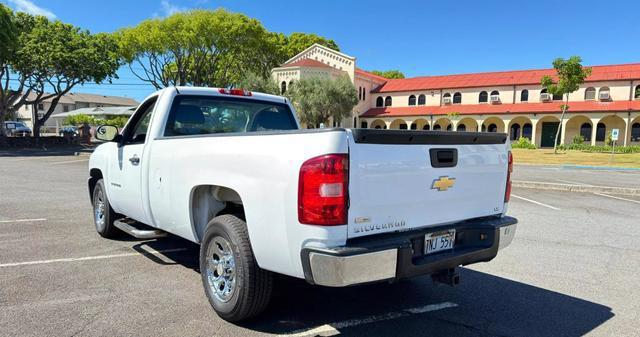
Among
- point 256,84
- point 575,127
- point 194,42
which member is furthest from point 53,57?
point 575,127

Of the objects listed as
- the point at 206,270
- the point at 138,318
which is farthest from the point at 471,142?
the point at 138,318

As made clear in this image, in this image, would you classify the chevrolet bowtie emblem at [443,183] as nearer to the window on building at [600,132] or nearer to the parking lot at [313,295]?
the parking lot at [313,295]

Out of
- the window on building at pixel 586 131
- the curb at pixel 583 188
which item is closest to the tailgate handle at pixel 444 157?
the curb at pixel 583 188

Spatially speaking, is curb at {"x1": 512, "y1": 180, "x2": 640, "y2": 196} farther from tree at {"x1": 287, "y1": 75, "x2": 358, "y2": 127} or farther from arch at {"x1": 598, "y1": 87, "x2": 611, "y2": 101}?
arch at {"x1": 598, "y1": 87, "x2": 611, "y2": 101}

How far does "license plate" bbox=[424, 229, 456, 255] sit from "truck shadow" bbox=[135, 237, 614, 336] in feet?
2.22

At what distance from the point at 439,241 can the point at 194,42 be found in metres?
34.6

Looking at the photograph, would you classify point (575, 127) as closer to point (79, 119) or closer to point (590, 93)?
point (590, 93)

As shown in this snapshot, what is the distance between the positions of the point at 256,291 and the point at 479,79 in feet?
166

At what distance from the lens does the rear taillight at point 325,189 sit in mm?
2627

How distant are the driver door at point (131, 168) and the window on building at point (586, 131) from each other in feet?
154

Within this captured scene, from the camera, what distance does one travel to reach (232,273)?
3.36 m

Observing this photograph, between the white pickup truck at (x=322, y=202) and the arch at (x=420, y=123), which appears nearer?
the white pickup truck at (x=322, y=202)

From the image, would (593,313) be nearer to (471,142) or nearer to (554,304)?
(554,304)

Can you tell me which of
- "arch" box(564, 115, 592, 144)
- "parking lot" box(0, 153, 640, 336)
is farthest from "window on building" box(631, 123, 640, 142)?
"parking lot" box(0, 153, 640, 336)
